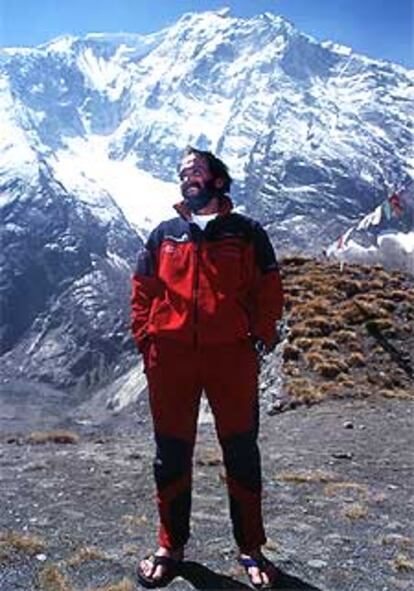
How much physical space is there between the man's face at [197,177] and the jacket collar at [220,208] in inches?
3.7

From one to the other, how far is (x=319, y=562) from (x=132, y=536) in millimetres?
1647

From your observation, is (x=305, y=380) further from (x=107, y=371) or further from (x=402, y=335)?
(x=107, y=371)

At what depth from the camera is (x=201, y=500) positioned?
9.62 meters

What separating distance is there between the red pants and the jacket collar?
0.95 meters

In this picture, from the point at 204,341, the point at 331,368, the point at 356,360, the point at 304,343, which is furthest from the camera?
the point at 304,343

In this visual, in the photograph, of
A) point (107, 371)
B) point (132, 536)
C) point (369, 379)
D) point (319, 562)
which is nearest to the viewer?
point (319, 562)

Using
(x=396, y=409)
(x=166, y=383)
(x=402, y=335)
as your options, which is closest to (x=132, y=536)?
(x=166, y=383)

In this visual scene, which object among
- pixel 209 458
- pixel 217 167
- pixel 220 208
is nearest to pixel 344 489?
pixel 209 458

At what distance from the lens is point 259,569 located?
662 cm

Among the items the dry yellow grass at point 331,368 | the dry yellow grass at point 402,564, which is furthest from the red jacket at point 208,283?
the dry yellow grass at point 331,368

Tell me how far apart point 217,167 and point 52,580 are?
10.6 ft

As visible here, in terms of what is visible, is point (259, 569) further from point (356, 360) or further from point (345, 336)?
point (345, 336)

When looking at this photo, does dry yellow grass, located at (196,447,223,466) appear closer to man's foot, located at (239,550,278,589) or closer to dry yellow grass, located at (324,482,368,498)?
dry yellow grass, located at (324,482,368,498)

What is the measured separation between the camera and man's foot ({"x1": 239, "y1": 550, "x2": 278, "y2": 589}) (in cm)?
651
